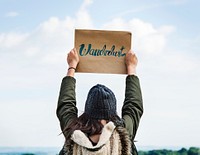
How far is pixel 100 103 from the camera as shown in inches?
133

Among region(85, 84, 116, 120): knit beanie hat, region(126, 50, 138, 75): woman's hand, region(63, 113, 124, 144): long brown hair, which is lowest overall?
region(63, 113, 124, 144): long brown hair

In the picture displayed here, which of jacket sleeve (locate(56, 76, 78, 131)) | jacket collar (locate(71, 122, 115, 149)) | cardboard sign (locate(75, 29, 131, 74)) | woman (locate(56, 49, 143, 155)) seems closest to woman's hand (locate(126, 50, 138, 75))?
cardboard sign (locate(75, 29, 131, 74))

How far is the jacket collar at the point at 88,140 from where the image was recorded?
3.29 m

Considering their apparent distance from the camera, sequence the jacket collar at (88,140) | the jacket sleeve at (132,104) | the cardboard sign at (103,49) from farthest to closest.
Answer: the cardboard sign at (103,49), the jacket sleeve at (132,104), the jacket collar at (88,140)

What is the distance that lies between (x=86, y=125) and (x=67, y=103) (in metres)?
0.33

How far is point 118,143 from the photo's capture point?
334cm

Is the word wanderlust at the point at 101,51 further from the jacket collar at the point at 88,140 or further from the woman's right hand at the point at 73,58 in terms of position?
the jacket collar at the point at 88,140

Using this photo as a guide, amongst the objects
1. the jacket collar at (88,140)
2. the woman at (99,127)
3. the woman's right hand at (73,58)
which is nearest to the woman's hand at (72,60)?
the woman's right hand at (73,58)

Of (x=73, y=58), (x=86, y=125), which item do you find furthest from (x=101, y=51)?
(x=86, y=125)

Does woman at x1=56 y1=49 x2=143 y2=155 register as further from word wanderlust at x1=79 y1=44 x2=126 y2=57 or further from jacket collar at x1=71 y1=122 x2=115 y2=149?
word wanderlust at x1=79 y1=44 x2=126 y2=57

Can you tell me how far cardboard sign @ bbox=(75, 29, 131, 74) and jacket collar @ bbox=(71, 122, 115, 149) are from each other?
503 mm

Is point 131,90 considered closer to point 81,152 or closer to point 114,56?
point 114,56

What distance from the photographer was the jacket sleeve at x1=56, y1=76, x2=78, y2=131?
359 cm

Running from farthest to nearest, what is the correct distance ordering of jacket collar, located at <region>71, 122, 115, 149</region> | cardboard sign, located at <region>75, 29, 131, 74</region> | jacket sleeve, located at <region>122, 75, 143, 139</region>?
1. cardboard sign, located at <region>75, 29, 131, 74</region>
2. jacket sleeve, located at <region>122, 75, 143, 139</region>
3. jacket collar, located at <region>71, 122, 115, 149</region>
